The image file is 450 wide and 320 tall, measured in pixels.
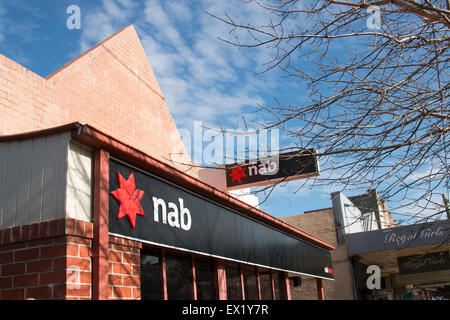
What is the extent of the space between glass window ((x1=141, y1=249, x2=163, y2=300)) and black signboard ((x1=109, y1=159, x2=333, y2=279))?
48 cm

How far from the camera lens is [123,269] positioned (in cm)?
498

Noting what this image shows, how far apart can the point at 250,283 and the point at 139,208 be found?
15.9ft

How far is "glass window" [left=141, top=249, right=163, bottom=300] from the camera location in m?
5.90

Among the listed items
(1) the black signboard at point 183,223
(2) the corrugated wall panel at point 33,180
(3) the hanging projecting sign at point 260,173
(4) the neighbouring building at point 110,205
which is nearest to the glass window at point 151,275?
(4) the neighbouring building at point 110,205

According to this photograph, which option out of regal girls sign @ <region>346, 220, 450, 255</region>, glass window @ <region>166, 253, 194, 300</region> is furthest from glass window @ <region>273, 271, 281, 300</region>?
regal girls sign @ <region>346, 220, 450, 255</region>

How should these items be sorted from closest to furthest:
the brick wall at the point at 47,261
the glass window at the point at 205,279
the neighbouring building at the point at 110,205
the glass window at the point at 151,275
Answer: the brick wall at the point at 47,261, the neighbouring building at the point at 110,205, the glass window at the point at 151,275, the glass window at the point at 205,279

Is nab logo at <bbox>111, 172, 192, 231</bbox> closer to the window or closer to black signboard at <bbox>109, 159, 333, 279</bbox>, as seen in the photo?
black signboard at <bbox>109, 159, 333, 279</bbox>

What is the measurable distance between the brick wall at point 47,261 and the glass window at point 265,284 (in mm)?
6241

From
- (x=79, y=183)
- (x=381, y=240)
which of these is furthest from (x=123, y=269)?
(x=381, y=240)

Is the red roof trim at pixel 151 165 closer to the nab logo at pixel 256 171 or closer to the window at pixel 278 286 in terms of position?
the nab logo at pixel 256 171

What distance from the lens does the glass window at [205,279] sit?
290 inches

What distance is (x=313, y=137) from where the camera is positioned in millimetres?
5012
